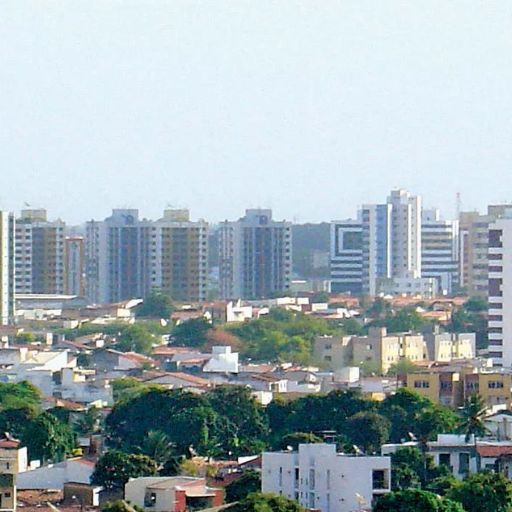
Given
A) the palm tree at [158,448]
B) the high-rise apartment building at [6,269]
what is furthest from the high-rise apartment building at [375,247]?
the palm tree at [158,448]

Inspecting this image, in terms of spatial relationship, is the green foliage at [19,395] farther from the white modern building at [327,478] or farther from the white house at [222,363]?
the white modern building at [327,478]

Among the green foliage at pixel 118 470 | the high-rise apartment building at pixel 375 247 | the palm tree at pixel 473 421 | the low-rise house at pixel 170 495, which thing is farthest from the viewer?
the high-rise apartment building at pixel 375 247

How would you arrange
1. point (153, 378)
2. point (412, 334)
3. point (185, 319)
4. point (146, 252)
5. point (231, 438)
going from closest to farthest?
point (231, 438) → point (153, 378) → point (412, 334) → point (185, 319) → point (146, 252)

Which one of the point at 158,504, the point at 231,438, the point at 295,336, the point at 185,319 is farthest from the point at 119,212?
the point at 158,504

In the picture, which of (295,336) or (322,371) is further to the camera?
(295,336)

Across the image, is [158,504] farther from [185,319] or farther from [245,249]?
[245,249]

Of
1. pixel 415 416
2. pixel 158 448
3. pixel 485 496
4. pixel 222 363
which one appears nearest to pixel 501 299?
pixel 222 363

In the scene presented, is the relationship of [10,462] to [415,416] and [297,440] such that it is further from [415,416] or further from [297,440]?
[415,416]
